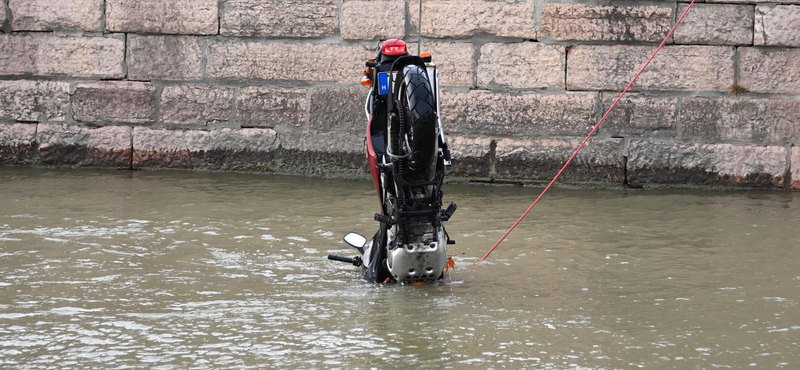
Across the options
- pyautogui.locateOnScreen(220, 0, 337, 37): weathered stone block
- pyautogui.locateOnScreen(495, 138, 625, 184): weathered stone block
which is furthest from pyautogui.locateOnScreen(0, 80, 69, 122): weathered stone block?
pyautogui.locateOnScreen(495, 138, 625, 184): weathered stone block

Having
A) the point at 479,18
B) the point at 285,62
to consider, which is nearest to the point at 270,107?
the point at 285,62

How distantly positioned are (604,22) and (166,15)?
10.5 ft

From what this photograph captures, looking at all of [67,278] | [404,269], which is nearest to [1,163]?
[67,278]

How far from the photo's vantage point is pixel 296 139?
25.8ft

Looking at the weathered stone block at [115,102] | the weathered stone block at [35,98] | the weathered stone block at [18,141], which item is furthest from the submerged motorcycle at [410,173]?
the weathered stone block at [18,141]

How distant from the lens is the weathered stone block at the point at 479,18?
754 centimetres

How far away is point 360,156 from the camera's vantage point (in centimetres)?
779

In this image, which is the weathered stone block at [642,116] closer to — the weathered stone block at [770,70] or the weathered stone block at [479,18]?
Answer: the weathered stone block at [770,70]

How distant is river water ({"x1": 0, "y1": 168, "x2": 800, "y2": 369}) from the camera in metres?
3.56

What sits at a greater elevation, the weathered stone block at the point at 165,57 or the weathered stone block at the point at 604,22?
the weathered stone block at the point at 604,22

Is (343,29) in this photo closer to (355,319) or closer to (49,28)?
(49,28)

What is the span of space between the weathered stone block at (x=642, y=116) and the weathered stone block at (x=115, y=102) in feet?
11.1

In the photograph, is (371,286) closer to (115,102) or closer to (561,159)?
(561,159)

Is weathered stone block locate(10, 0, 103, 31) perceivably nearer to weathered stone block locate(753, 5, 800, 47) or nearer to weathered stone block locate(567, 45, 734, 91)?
weathered stone block locate(567, 45, 734, 91)
